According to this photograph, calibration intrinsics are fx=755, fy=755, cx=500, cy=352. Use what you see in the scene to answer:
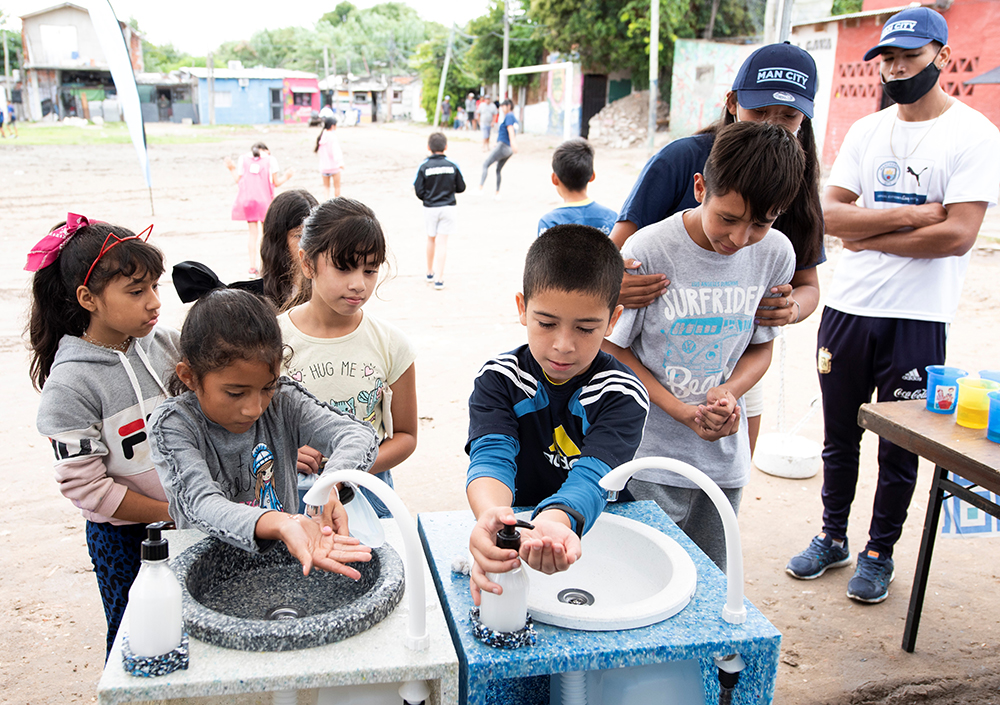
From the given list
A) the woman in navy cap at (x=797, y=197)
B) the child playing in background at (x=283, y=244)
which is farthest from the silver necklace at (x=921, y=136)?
the child playing in background at (x=283, y=244)

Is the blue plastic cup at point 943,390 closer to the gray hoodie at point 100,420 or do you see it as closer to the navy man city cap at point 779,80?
the navy man city cap at point 779,80

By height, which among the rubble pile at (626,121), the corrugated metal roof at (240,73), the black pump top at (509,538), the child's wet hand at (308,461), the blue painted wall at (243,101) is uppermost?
the corrugated metal roof at (240,73)

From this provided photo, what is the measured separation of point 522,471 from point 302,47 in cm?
7414

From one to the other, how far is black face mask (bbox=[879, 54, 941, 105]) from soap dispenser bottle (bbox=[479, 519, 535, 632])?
236cm

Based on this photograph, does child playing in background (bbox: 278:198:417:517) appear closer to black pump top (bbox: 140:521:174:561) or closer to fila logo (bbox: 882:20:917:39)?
black pump top (bbox: 140:521:174:561)

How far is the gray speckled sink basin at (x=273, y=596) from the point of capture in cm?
122

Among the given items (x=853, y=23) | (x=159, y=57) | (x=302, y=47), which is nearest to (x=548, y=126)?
(x=853, y=23)

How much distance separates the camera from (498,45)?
3206cm

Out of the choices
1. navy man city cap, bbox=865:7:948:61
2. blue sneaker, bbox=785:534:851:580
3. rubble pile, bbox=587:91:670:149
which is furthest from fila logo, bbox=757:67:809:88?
rubble pile, bbox=587:91:670:149

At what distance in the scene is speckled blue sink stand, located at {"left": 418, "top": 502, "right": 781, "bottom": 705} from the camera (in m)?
1.26

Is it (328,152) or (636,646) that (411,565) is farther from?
(328,152)

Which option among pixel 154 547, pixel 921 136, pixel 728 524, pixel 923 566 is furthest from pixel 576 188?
pixel 154 547

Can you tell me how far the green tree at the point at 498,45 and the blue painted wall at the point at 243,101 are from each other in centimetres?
2133

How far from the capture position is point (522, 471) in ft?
5.79
